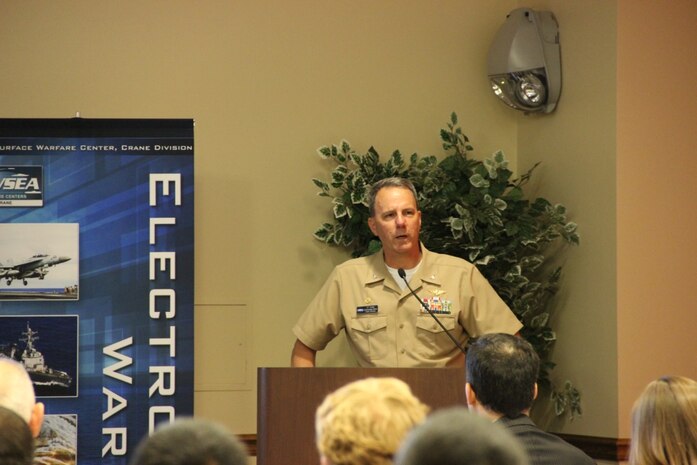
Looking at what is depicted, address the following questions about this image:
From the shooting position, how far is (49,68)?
212 inches

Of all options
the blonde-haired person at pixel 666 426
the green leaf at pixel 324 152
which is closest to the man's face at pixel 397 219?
the green leaf at pixel 324 152

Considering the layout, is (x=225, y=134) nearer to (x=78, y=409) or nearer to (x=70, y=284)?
(x=70, y=284)

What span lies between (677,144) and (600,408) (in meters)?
1.27

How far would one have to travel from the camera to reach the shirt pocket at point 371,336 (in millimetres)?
4332

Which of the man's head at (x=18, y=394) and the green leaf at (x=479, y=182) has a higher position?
the green leaf at (x=479, y=182)

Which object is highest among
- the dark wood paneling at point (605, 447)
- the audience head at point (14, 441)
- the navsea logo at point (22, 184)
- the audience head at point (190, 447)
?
the navsea logo at point (22, 184)

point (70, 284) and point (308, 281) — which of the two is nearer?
point (70, 284)

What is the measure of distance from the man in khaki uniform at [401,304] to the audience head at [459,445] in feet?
10.0

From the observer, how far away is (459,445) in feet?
3.88

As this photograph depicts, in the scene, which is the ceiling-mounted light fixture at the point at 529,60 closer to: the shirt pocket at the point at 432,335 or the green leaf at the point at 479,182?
the green leaf at the point at 479,182

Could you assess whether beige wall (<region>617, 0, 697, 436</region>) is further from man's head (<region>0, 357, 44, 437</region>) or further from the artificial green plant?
man's head (<region>0, 357, 44, 437</region>)

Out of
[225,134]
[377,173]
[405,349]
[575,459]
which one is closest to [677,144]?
[377,173]

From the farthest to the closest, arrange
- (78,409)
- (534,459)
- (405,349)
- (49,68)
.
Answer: (49,68) → (78,409) → (405,349) → (534,459)

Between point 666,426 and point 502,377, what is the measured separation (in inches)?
22.3
